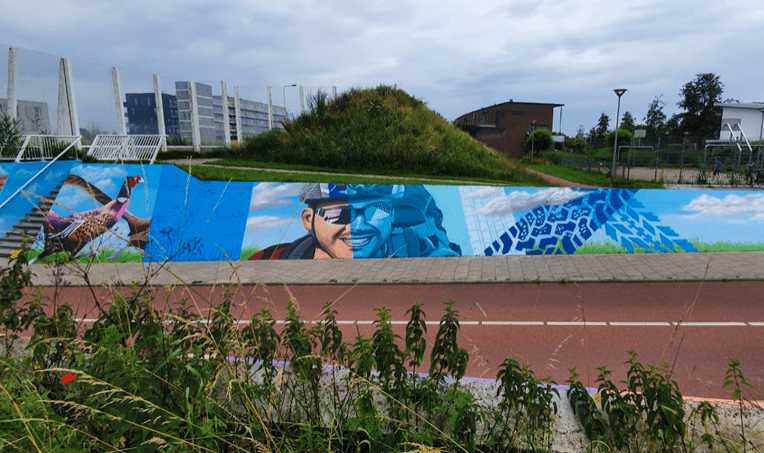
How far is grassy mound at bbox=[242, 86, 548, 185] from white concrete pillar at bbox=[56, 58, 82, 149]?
7530mm

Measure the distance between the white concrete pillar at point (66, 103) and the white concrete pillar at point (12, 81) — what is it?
1.65 meters

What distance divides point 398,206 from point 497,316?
576cm

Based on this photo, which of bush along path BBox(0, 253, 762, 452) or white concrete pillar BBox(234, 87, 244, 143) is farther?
white concrete pillar BBox(234, 87, 244, 143)

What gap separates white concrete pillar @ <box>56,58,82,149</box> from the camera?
64.2 ft

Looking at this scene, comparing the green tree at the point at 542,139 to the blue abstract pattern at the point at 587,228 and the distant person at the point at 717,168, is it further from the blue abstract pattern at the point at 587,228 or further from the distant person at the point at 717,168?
the blue abstract pattern at the point at 587,228

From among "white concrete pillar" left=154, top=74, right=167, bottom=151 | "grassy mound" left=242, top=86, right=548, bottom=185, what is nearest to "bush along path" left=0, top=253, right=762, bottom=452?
"grassy mound" left=242, top=86, right=548, bottom=185

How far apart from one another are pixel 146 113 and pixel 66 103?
11.9ft

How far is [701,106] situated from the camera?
214ft

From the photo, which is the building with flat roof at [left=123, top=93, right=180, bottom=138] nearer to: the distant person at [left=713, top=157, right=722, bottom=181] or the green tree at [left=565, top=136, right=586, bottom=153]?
the distant person at [left=713, top=157, right=722, bottom=181]

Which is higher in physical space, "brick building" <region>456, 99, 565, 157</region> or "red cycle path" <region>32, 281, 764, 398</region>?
"brick building" <region>456, 99, 565, 157</region>

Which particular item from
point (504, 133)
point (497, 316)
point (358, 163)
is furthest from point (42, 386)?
point (504, 133)

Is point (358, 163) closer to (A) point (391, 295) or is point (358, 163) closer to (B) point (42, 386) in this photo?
(A) point (391, 295)

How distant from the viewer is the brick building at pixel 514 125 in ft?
187

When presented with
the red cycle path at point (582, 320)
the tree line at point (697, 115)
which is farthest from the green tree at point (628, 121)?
the red cycle path at point (582, 320)
